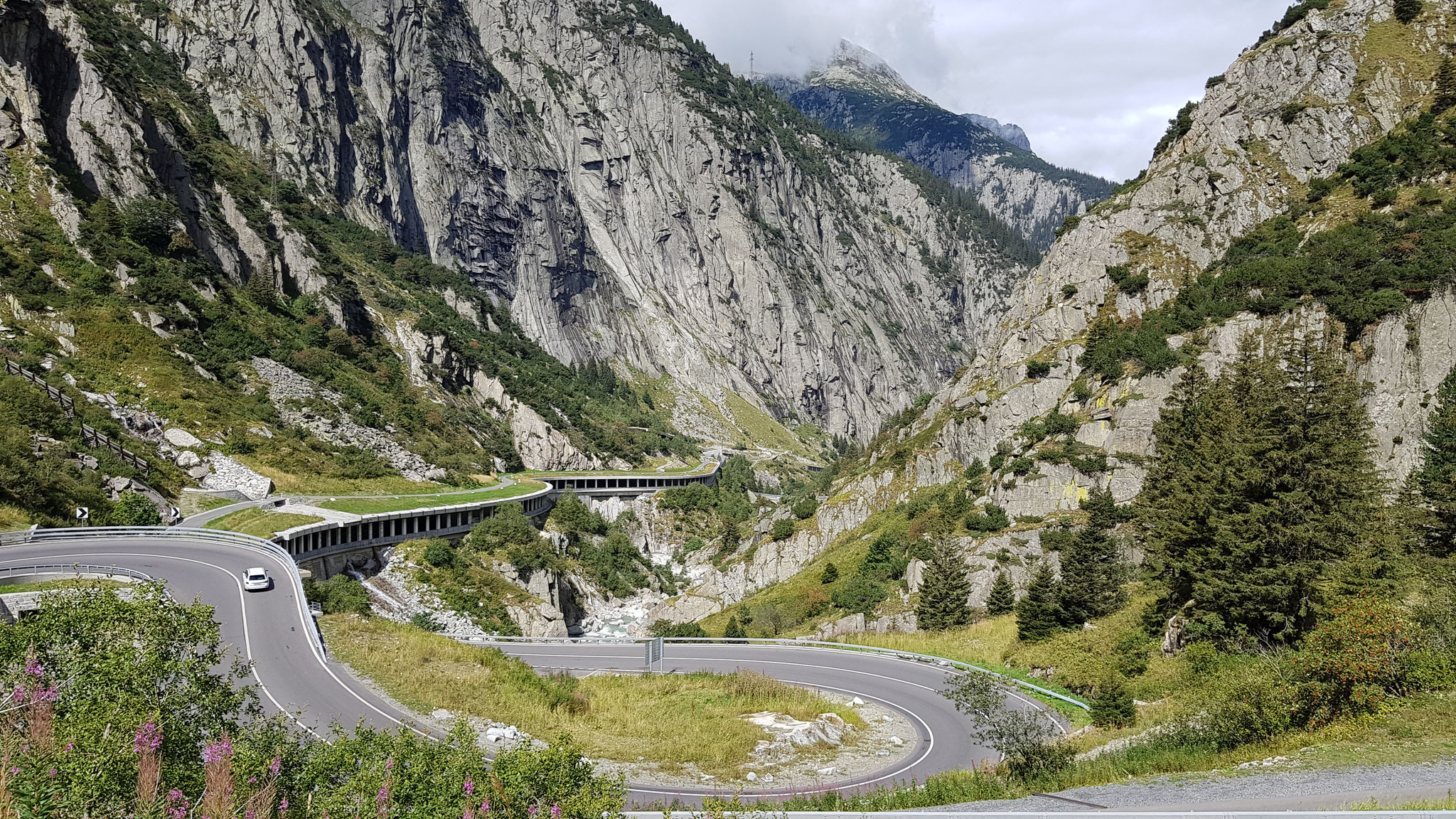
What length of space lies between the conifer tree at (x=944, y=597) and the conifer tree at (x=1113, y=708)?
18750 millimetres

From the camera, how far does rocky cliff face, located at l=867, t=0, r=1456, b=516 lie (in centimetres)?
5972

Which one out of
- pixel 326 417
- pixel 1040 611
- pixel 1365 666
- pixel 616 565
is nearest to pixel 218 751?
pixel 1365 666

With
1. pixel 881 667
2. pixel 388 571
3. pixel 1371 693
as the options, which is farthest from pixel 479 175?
pixel 1371 693

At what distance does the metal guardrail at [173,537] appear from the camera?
30.6m

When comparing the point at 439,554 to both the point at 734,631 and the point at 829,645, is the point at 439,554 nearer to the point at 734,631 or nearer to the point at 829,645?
the point at 734,631

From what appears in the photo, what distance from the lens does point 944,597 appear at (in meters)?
42.4

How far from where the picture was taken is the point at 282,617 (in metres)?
28.6

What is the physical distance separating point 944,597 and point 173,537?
133 ft

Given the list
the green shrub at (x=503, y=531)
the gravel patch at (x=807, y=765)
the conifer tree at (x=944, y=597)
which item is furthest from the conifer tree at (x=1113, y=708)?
the green shrub at (x=503, y=531)

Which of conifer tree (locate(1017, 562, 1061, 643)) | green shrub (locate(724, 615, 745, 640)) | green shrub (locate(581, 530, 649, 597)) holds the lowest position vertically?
green shrub (locate(724, 615, 745, 640))

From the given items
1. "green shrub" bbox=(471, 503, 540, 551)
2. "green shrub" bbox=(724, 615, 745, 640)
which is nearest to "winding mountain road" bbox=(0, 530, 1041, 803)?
"green shrub" bbox=(724, 615, 745, 640)

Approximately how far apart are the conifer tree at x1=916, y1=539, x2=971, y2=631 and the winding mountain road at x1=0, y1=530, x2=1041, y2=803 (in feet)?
25.5

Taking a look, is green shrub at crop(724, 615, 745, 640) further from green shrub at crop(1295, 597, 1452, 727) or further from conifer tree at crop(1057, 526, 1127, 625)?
green shrub at crop(1295, 597, 1452, 727)

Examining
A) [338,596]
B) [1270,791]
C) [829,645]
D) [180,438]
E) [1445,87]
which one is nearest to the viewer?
[1270,791]
